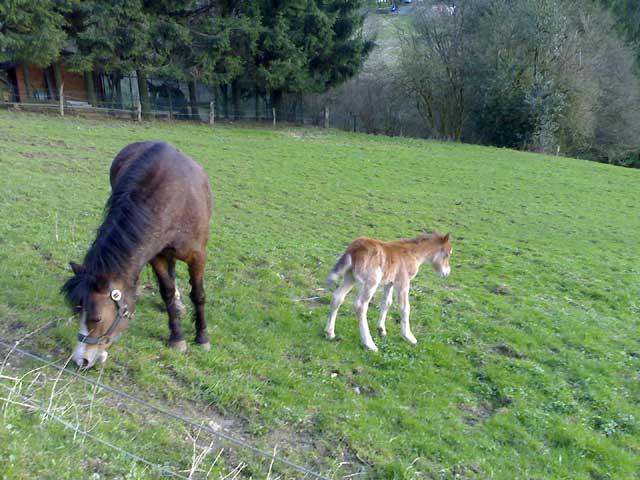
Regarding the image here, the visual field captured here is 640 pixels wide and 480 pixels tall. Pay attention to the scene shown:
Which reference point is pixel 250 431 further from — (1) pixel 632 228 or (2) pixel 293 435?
(1) pixel 632 228

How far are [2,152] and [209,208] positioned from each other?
1171 centimetres

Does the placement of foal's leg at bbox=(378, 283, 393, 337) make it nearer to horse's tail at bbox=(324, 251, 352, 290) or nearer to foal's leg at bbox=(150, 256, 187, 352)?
horse's tail at bbox=(324, 251, 352, 290)

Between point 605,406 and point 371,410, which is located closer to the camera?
point 371,410

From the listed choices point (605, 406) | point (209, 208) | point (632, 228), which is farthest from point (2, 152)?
point (632, 228)

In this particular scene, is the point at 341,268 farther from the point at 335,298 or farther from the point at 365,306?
the point at 365,306

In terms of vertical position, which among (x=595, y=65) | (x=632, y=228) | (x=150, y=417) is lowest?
(x=632, y=228)

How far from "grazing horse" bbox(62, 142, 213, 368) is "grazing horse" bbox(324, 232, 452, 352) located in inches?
68.2

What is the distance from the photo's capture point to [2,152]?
44.7 ft

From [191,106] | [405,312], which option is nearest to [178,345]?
[405,312]

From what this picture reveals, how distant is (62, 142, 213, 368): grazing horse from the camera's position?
3.86 m

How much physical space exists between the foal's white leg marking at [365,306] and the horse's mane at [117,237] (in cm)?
272

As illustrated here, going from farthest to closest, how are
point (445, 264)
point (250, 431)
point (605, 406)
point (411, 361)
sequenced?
1. point (445, 264)
2. point (411, 361)
3. point (605, 406)
4. point (250, 431)

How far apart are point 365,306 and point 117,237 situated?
306cm

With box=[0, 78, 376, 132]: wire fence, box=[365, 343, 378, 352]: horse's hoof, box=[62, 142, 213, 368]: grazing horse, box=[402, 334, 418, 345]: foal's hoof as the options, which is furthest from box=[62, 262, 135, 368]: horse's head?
box=[0, 78, 376, 132]: wire fence
